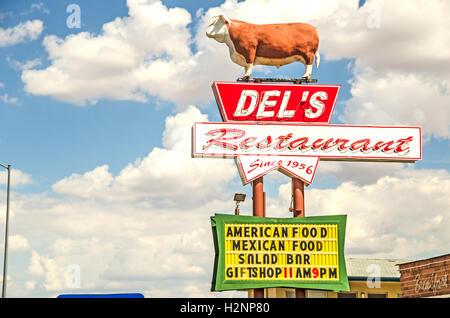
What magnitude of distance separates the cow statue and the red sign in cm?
93

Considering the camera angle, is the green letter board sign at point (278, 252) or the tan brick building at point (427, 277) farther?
the tan brick building at point (427, 277)

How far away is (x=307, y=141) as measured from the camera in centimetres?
2562

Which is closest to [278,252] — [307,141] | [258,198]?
[258,198]

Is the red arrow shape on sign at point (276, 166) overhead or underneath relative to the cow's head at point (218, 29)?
underneath

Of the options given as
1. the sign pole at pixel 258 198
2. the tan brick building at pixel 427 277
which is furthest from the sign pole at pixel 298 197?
the tan brick building at pixel 427 277

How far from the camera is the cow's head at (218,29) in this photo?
26734 millimetres

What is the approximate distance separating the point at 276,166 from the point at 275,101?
8.69ft

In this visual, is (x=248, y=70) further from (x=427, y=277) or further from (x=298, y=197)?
(x=427, y=277)

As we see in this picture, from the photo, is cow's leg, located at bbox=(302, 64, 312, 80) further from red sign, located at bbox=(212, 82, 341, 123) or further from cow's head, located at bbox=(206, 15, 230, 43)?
cow's head, located at bbox=(206, 15, 230, 43)

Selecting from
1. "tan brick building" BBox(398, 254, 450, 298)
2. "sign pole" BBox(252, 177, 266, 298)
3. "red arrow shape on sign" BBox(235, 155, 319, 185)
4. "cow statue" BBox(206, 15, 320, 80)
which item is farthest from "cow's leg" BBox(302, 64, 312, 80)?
"tan brick building" BBox(398, 254, 450, 298)

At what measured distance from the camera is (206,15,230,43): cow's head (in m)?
26.7

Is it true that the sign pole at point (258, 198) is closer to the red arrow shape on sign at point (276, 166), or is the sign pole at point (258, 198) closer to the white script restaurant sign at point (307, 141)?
the red arrow shape on sign at point (276, 166)

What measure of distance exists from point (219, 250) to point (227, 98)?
6192mm
